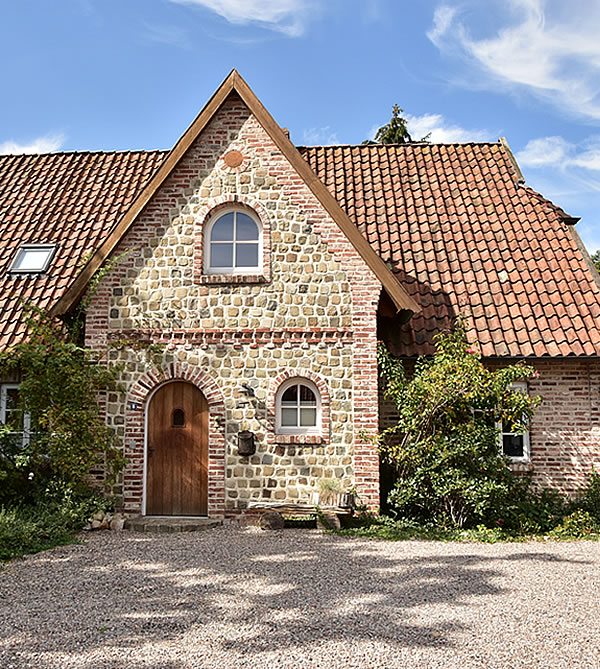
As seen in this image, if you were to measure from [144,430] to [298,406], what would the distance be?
110 inches

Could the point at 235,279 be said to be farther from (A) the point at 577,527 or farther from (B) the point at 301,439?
(A) the point at 577,527

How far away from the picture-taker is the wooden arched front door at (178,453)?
11.7 meters

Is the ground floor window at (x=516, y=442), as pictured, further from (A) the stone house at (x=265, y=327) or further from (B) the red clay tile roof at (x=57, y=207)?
(B) the red clay tile roof at (x=57, y=207)

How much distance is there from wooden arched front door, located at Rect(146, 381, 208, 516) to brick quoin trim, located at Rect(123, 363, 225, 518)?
193 mm

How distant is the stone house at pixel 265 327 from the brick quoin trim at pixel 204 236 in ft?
0.08

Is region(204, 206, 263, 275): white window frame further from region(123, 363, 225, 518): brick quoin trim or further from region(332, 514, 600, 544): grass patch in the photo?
region(332, 514, 600, 544): grass patch

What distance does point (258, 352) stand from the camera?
11.6 metres

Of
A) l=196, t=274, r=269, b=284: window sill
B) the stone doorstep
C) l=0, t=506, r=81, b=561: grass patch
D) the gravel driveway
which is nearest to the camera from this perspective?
the gravel driveway

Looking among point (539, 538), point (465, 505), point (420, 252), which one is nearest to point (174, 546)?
point (465, 505)

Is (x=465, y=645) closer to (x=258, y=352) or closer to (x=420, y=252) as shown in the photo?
(x=258, y=352)

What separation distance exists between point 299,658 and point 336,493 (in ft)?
19.2

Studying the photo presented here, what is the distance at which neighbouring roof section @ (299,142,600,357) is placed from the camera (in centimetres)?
1227

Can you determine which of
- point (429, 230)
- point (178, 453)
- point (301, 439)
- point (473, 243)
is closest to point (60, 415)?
point (178, 453)

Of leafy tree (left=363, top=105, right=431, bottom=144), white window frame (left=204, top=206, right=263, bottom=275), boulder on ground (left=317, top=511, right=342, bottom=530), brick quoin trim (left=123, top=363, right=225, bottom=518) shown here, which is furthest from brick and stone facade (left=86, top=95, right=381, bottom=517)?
leafy tree (left=363, top=105, right=431, bottom=144)
